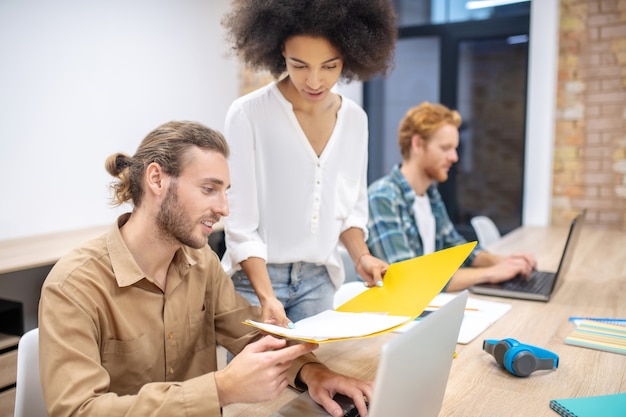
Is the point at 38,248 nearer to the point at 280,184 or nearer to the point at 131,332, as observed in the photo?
the point at 280,184

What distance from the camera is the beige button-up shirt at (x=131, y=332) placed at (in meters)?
0.99

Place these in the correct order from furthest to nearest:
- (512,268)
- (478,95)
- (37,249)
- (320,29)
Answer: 1. (478,95)
2. (37,249)
3. (512,268)
4. (320,29)

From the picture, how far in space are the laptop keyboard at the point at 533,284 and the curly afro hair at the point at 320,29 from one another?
865mm

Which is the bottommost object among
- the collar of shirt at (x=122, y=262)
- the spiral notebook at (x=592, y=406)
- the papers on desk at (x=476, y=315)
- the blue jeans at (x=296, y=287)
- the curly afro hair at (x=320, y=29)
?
the papers on desk at (x=476, y=315)

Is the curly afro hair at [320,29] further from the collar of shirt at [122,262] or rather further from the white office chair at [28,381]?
the white office chair at [28,381]

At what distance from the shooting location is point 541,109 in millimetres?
3871

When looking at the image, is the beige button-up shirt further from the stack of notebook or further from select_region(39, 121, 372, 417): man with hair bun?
the stack of notebook

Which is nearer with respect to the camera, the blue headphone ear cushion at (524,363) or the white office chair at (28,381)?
the white office chair at (28,381)

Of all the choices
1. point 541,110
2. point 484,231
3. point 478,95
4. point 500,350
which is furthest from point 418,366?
point 478,95

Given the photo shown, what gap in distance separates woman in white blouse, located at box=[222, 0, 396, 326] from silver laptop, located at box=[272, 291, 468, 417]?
1.84ft

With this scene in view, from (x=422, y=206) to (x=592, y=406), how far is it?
1486 mm

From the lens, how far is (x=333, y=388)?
3.79 feet

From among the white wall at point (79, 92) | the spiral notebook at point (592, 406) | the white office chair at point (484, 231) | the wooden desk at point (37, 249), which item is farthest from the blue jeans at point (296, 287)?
the white office chair at point (484, 231)

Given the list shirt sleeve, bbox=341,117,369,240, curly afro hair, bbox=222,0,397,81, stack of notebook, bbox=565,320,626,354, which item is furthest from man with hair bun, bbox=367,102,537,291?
curly afro hair, bbox=222,0,397,81
